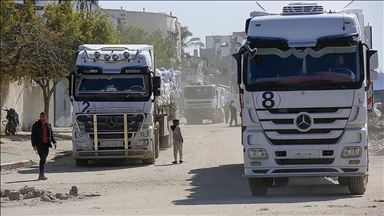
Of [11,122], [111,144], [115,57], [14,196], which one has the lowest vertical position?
[14,196]

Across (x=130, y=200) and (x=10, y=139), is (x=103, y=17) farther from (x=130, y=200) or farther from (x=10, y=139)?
(x=130, y=200)

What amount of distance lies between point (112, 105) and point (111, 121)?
Answer: 1.58 feet

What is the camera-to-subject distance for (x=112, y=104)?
2075 cm

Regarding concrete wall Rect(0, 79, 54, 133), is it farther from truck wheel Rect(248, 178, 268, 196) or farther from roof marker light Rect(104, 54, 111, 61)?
truck wheel Rect(248, 178, 268, 196)

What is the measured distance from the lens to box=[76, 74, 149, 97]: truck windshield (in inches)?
819

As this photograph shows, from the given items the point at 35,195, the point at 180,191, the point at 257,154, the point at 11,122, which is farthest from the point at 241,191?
the point at 11,122

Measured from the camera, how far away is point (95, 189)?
1562cm

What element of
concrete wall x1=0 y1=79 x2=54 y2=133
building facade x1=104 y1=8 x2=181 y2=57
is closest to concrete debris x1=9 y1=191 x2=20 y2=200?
concrete wall x1=0 y1=79 x2=54 y2=133

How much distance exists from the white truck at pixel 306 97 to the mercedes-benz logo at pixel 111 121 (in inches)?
317

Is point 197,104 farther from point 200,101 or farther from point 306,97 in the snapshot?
point 306,97

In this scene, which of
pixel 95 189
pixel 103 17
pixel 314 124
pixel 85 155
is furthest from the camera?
pixel 103 17

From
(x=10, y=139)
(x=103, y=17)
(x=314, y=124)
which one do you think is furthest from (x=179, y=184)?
(x=103, y=17)

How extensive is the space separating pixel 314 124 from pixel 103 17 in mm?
26815

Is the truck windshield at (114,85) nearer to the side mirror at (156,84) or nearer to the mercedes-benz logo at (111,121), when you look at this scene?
the side mirror at (156,84)
